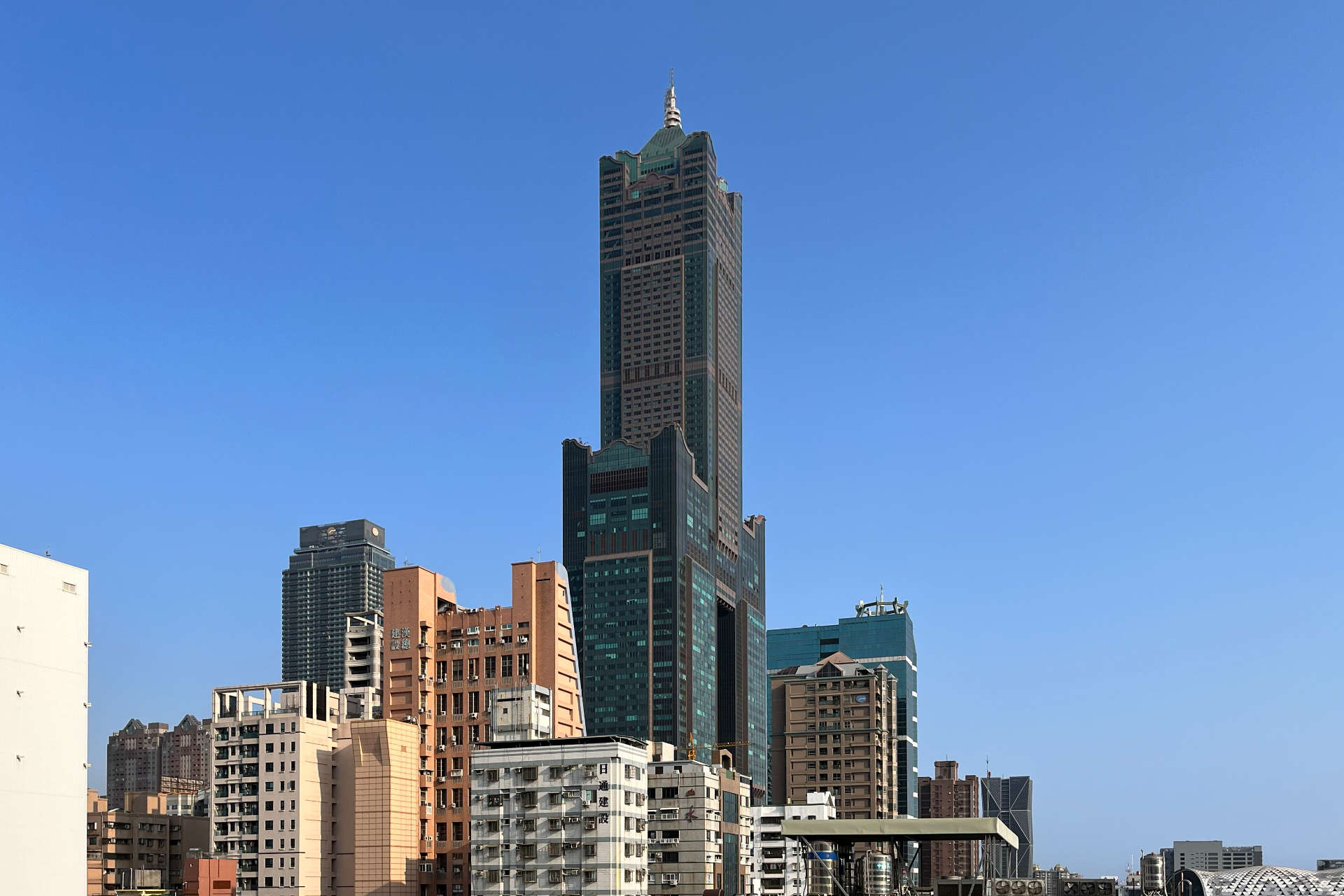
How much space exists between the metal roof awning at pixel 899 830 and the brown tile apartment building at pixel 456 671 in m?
53.9

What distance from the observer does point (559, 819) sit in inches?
5118

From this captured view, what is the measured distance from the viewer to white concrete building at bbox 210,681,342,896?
150m

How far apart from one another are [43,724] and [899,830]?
63.0m

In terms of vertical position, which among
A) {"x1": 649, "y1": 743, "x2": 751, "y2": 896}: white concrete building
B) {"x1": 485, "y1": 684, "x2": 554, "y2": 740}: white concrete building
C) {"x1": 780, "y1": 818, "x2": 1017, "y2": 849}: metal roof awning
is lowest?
{"x1": 649, "y1": 743, "x2": 751, "y2": 896}: white concrete building

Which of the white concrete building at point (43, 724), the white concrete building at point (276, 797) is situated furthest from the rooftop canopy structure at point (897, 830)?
the white concrete building at point (276, 797)

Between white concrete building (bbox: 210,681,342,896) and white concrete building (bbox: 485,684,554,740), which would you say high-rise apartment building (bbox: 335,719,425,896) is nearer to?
white concrete building (bbox: 210,681,342,896)

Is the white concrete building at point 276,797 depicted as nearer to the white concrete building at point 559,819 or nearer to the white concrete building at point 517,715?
the white concrete building at point 517,715

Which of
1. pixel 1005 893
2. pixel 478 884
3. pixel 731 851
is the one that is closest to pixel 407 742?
pixel 478 884

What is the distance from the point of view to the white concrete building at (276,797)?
14988 centimetres

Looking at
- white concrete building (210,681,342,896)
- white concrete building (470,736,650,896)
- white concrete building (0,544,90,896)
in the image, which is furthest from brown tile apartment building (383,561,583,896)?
white concrete building (0,544,90,896)

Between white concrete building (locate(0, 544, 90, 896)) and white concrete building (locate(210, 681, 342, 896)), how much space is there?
4333 centimetres

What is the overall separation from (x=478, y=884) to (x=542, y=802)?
9272mm

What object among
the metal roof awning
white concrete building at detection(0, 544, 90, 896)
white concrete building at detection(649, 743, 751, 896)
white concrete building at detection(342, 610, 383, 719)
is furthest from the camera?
white concrete building at detection(342, 610, 383, 719)

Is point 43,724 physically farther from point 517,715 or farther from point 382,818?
point 517,715
